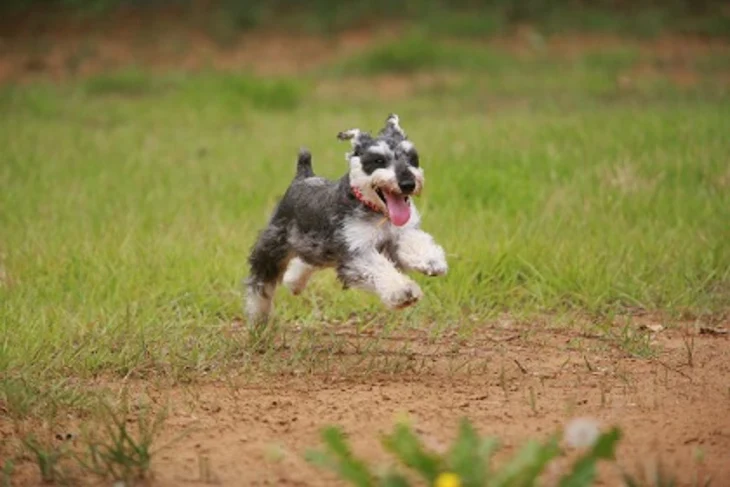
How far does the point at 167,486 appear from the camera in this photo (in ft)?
15.1

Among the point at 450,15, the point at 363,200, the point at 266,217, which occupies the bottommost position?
the point at 266,217

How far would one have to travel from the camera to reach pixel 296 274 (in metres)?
6.94

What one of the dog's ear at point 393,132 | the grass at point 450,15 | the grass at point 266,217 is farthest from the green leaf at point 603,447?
the grass at point 450,15

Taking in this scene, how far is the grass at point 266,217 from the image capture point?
6566mm

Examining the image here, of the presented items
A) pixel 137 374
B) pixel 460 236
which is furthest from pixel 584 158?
pixel 137 374

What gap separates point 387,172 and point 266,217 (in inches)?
145

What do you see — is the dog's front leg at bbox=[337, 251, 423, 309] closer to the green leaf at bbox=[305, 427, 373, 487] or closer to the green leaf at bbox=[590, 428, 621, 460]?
the green leaf at bbox=[305, 427, 373, 487]

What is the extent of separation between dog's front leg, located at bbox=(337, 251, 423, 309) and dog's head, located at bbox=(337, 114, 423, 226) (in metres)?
0.21

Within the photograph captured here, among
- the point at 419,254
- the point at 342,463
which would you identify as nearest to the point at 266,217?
the point at 419,254

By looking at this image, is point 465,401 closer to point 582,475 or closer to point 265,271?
point 582,475

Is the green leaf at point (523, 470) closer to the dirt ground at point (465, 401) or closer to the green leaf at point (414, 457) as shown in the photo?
the green leaf at point (414, 457)

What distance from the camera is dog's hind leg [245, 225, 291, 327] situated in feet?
22.3

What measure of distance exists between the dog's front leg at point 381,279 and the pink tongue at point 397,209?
21 cm

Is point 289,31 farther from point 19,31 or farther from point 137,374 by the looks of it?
point 137,374
